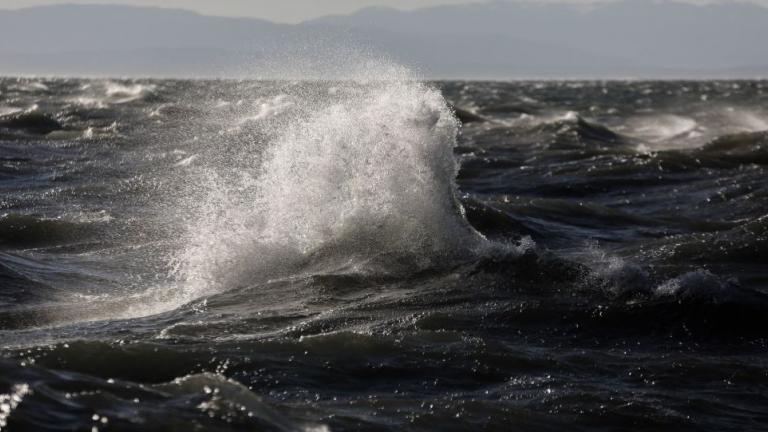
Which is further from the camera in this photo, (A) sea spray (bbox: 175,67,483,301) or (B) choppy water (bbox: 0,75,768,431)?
(A) sea spray (bbox: 175,67,483,301)

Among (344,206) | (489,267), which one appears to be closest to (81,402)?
(489,267)

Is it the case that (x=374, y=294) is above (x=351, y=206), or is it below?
below

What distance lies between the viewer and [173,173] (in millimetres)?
20609

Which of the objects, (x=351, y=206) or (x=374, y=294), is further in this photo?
(x=351, y=206)

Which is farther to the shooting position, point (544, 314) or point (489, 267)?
point (489, 267)

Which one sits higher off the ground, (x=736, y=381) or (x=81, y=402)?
(x=81, y=402)

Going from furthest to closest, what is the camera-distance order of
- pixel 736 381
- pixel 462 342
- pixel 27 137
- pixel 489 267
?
1. pixel 27 137
2. pixel 489 267
3. pixel 462 342
4. pixel 736 381

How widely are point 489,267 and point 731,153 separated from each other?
1621 cm

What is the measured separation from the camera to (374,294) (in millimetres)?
10406

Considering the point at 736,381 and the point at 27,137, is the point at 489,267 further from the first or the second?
the point at 27,137

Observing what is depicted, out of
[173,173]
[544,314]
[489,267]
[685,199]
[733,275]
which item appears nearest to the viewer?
[544,314]

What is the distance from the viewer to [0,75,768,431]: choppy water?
721 centimetres

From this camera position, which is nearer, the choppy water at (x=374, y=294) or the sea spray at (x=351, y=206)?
the choppy water at (x=374, y=294)

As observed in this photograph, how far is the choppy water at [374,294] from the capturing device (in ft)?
23.7
